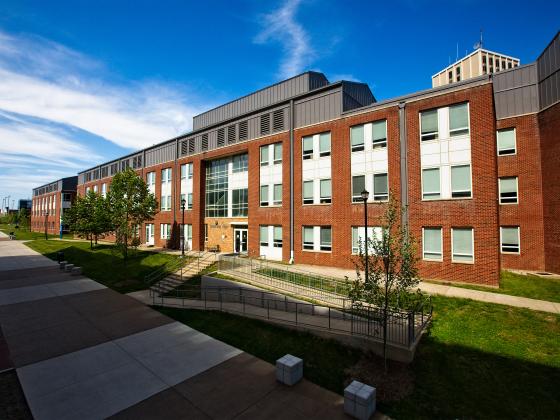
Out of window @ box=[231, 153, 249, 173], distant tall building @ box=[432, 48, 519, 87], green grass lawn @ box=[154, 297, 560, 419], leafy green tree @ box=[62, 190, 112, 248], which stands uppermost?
distant tall building @ box=[432, 48, 519, 87]

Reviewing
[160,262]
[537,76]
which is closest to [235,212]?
[160,262]

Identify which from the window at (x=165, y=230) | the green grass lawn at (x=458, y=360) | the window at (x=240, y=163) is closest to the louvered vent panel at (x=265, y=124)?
the window at (x=240, y=163)

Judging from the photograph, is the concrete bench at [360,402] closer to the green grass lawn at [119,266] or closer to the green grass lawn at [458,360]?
the green grass lawn at [458,360]

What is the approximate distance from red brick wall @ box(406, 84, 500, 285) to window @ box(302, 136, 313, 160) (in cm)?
946

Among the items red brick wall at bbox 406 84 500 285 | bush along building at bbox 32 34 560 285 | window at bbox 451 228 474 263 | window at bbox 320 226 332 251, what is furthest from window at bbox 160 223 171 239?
window at bbox 451 228 474 263

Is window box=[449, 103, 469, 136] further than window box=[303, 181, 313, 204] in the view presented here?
No

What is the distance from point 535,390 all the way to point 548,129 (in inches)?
917

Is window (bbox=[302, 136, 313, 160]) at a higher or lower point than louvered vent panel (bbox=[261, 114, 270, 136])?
lower

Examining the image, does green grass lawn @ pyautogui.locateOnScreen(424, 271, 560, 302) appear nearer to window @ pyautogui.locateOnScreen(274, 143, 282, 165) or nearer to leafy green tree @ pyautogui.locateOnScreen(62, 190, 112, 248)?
window @ pyautogui.locateOnScreen(274, 143, 282, 165)

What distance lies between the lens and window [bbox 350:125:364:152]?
23.2 meters

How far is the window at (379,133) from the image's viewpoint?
22250mm

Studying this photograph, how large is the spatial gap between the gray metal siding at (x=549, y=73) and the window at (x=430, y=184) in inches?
477

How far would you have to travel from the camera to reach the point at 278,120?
2831cm

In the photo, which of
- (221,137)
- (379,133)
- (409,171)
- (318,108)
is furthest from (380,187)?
(221,137)
